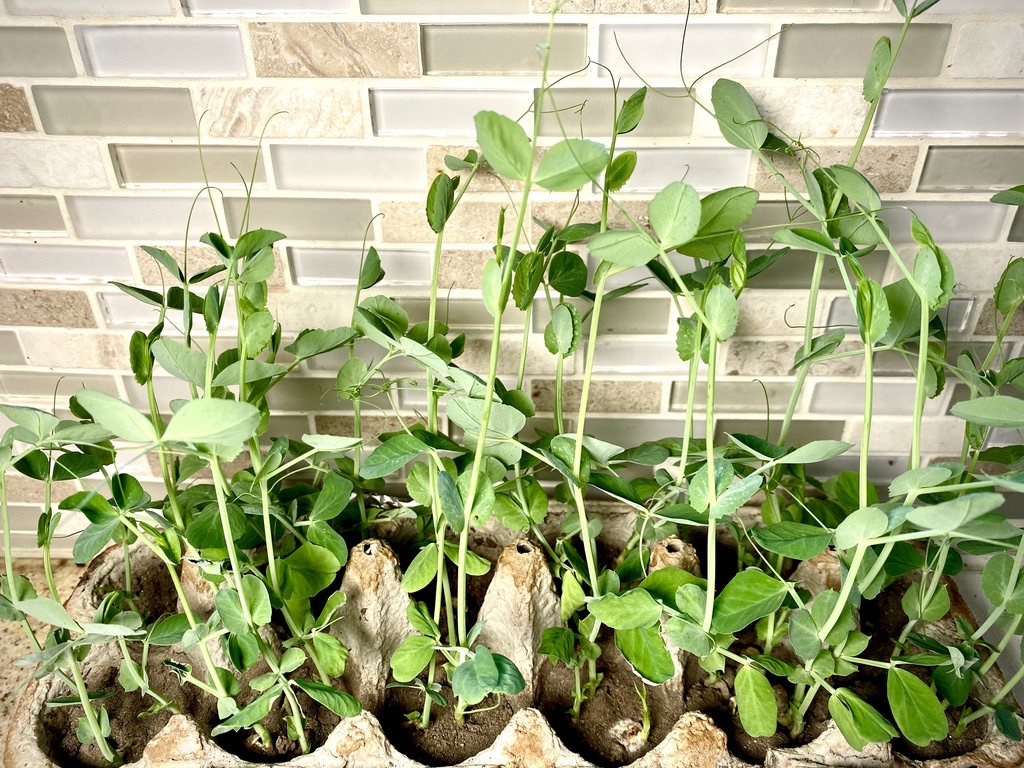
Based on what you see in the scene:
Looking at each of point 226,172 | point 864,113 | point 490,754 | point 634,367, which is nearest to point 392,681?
point 490,754

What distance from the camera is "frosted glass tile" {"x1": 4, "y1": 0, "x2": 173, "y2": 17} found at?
80 centimetres

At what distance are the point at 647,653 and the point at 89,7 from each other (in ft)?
2.96

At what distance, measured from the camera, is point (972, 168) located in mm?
876

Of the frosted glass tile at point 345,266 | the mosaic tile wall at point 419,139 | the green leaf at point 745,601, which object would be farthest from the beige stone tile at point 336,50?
the green leaf at point 745,601

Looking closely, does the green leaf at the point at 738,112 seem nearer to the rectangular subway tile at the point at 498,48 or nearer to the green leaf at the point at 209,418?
the rectangular subway tile at the point at 498,48

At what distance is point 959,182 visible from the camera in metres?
0.88

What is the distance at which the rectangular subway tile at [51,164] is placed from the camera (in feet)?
2.89

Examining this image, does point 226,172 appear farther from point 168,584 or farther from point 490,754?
point 490,754

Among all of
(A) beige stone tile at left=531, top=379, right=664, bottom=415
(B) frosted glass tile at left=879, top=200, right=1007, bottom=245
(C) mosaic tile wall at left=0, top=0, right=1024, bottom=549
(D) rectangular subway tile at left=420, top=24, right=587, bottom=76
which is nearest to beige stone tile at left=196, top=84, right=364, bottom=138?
(C) mosaic tile wall at left=0, top=0, right=1024, bottom=549

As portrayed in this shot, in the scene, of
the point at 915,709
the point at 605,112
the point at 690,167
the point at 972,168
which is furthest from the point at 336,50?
the point at 915,709

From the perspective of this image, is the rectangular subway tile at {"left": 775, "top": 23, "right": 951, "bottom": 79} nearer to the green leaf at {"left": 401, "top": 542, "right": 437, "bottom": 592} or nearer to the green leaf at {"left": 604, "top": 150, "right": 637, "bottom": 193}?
the green leaf at {"left": 604, "top": 150, "right": 637, "bottom": 193}

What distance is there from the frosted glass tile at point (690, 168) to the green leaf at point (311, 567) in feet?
1.80

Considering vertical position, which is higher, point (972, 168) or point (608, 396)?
point (972, 168)

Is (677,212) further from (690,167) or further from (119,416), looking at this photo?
(119,416)
